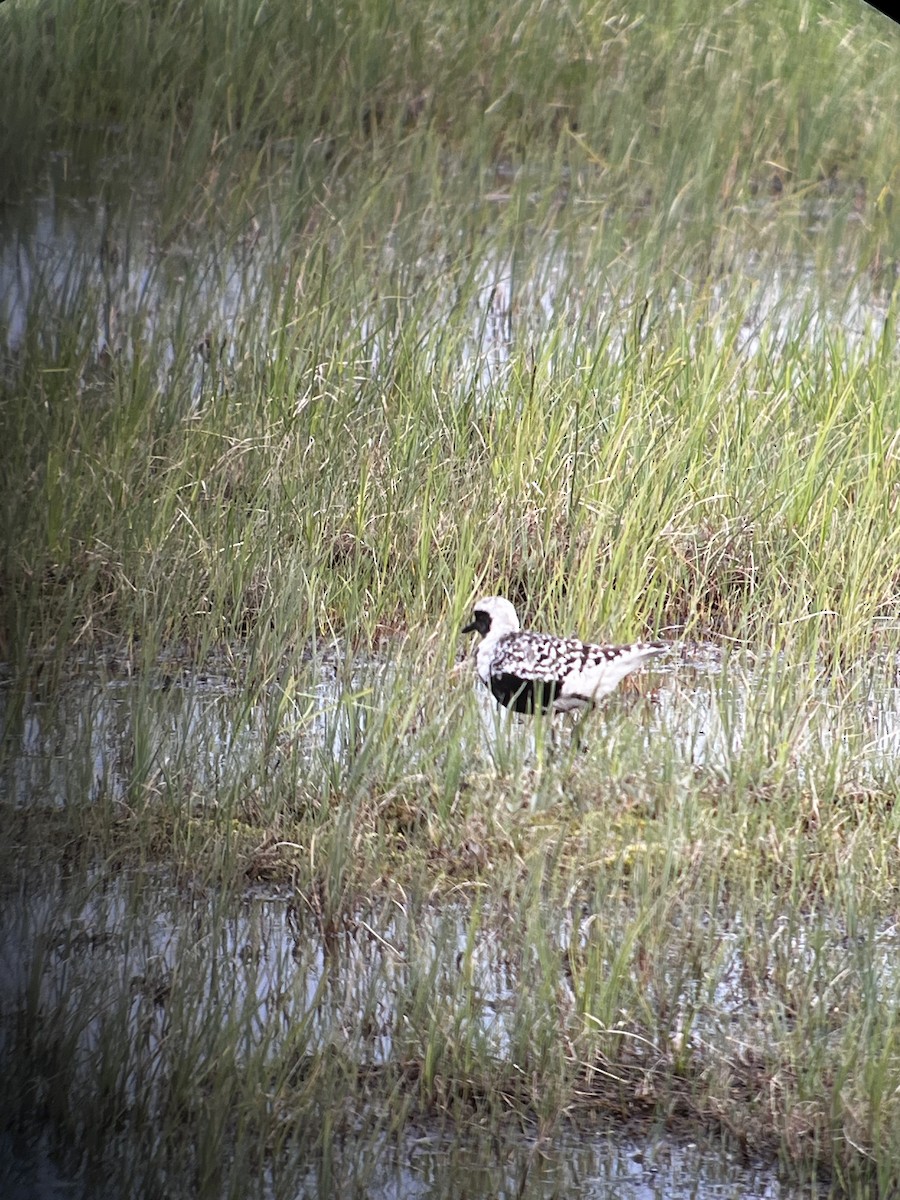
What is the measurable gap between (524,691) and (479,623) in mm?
121

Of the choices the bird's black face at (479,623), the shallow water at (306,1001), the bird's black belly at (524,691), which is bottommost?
the shallow water at (306,1001)

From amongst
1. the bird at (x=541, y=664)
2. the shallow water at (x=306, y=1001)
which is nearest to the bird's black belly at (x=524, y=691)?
the bird at (x=541, y=664)

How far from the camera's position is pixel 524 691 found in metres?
1.78

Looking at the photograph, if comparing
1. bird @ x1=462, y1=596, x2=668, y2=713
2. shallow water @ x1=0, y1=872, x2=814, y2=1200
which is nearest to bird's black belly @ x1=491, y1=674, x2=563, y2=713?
bird @ x1=462, y1=596, x2=668, y2=713

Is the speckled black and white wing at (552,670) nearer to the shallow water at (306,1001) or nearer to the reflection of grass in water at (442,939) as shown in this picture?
the reflection of grass in water at (442,939)

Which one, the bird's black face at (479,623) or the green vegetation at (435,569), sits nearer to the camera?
the green vegetation at (435,569)

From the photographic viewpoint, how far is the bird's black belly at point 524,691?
5.77 ft

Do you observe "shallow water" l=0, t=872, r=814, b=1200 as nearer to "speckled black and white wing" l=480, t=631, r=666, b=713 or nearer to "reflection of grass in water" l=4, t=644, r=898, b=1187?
"reflection of grass in water" l=4, t=644, r=898, b=1187

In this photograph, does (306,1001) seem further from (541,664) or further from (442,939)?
(541,664)

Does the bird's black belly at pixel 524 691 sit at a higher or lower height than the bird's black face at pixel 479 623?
lower

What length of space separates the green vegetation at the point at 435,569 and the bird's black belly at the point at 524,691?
0.15 ft

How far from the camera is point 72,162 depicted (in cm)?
193

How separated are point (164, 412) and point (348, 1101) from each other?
878 mm

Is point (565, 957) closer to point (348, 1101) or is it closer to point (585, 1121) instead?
point (585, 1121)
